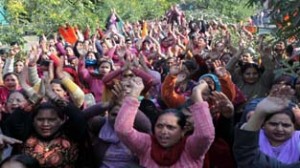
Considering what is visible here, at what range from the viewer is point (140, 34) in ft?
51.8

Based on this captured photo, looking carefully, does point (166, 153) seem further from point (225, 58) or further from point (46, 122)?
point (225, 58)

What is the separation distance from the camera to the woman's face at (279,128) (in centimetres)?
399

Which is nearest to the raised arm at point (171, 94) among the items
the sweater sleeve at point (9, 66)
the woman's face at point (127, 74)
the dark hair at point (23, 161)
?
the woman's face at point (127, 74)

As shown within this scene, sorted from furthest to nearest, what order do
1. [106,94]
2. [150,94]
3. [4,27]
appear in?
[4,27] → [150,94] → [106,94]

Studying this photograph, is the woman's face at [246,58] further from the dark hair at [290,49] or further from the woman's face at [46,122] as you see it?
the woman's face at [46,122]

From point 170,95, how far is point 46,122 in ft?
5.13

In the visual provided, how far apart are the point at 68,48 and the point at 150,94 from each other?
4.76 m

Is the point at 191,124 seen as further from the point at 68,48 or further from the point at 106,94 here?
the point at 68,48

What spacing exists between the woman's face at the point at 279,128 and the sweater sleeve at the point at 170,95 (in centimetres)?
194

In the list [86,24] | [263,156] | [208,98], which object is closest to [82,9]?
[86,24]

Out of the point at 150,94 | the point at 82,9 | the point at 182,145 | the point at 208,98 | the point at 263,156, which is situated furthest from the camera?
the point at 82,9

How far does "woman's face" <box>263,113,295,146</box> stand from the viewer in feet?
13.1

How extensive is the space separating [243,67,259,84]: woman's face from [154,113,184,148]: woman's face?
111 inches

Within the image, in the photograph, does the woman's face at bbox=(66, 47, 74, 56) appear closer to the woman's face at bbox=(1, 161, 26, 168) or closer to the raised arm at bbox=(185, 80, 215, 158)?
the raised arm at bbox=(185, 80, 215, 158)
